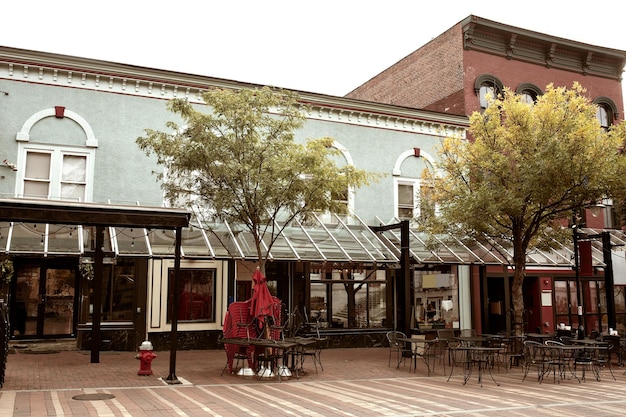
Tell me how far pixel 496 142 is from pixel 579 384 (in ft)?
18.8

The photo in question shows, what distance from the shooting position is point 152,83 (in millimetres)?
16469

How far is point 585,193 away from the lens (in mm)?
13633

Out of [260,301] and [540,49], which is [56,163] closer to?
[260,301]

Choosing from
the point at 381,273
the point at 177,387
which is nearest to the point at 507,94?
the point at 381,273

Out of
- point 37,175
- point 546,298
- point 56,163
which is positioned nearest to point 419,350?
point 546,298

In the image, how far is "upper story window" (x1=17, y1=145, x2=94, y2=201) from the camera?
49.7 ft

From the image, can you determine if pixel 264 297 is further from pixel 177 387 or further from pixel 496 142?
pixel 496 142

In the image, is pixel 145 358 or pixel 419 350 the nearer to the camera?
pixel 145 358

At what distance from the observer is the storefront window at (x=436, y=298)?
19297mm

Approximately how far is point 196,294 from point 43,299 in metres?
4.44

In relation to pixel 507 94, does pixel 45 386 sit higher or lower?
lower

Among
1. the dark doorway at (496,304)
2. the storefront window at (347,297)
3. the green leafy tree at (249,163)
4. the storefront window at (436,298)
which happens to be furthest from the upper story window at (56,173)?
the dark doorway at (496,304)

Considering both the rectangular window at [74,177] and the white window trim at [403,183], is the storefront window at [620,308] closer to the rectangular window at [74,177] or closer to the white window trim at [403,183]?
the white window trim at [403,183]

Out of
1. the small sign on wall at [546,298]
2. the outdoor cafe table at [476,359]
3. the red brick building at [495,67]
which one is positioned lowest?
the outdoor cafe table at [476,359]
